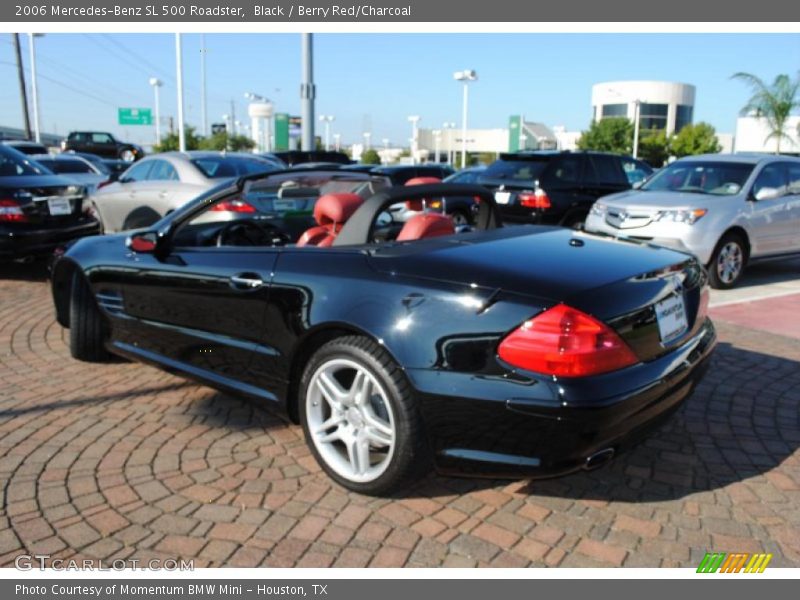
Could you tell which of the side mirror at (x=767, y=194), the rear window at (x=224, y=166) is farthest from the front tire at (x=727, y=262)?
the rear window at (x=224, y=166)

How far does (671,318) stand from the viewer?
2.92 metres

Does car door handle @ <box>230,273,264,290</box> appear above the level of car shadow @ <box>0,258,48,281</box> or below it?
above

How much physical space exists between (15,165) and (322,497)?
6986 millimetres

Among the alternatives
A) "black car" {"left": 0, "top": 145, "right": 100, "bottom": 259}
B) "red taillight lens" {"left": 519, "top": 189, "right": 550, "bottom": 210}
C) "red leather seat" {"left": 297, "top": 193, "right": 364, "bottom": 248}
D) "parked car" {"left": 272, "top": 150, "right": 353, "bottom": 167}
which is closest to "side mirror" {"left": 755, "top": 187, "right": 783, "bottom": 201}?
"red taillight lens" {"left": 519, "top": 189, "right": 550, "bottom": 210}

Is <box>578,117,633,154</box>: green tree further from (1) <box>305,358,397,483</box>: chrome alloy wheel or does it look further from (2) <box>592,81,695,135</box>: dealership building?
(1) <box>305,358,397,483</box>: chrome alloy wheel

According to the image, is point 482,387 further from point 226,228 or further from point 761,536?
point 226,228

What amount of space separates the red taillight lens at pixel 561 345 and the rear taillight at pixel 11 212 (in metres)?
6.76

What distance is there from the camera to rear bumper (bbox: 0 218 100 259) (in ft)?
24.0

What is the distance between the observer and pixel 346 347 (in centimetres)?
283

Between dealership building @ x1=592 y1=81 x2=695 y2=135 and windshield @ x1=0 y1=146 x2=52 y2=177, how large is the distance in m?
80.3

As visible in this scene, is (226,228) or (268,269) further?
(226,228)

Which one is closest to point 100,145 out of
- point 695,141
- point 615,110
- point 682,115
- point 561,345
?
point 561,345
